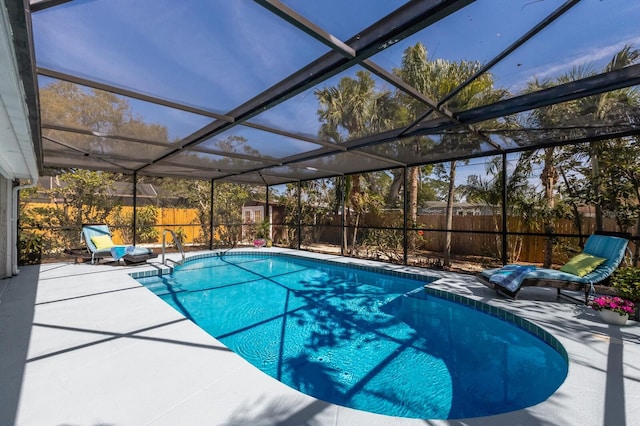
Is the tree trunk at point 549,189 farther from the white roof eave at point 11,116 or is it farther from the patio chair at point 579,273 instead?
the white roof eave at point 11,116

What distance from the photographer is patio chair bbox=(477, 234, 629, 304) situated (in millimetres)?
4460

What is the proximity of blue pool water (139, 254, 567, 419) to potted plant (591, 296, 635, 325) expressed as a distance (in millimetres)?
963

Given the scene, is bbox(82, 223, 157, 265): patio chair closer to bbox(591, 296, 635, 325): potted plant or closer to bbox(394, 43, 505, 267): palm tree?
bbox(394, 43, 505, 267): palm tree

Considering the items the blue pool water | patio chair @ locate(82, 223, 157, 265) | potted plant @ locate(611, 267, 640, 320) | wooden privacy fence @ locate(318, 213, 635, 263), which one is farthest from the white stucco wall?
potted plant @ locate(611, 267, 640, 320)

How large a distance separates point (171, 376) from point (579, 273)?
230 inches

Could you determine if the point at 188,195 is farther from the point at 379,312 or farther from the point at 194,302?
the point at 379,312

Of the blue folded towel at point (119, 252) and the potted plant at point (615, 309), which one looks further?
the blue folded towel at point (119, 252)

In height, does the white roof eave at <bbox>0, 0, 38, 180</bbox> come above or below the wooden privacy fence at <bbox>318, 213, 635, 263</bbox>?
above

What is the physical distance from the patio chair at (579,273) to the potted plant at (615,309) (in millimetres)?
778

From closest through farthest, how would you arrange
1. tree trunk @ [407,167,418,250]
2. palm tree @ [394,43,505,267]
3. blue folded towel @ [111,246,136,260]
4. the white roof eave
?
the white roof eave → palm tree @ [394,43,505,267] → blue folded towel @ [111,246,136,260] → tree trunk @ [407,167,418,250]

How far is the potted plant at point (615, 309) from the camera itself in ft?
11.7

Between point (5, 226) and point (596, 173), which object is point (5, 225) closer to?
point (5, 226)

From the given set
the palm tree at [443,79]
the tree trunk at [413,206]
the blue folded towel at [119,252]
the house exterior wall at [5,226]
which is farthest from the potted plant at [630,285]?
the house exterior wall at [5,226]

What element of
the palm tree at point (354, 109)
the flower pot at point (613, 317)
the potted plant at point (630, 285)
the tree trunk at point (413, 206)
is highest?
the palm tree at point (354, 109)
